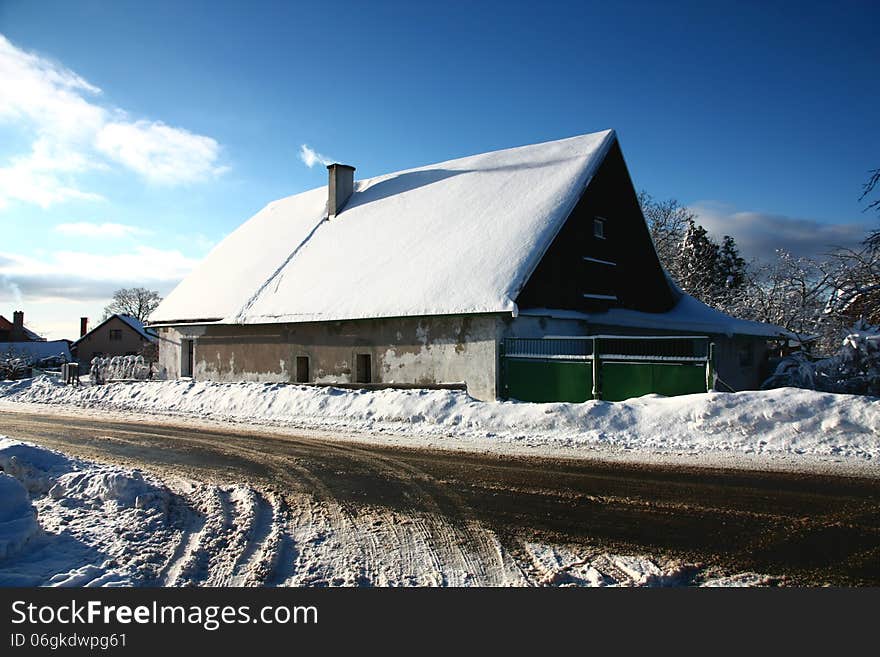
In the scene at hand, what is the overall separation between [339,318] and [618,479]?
11971 millimetres

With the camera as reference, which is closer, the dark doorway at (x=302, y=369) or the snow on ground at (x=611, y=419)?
the snow on ground at (x=611, y=419)

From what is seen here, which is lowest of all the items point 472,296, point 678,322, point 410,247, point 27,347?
point 27,347

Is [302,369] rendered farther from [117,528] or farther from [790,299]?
[790,299]

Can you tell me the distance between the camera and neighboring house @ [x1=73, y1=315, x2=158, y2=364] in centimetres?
5422

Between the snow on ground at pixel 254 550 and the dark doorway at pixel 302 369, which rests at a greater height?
the dark doorway at pixel 302 369

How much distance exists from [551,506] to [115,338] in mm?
58114

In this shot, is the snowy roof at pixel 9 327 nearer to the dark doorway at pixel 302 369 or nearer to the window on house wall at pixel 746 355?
the dark doorway at pixel 302 369

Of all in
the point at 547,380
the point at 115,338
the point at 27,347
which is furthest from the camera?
the point at 27,347

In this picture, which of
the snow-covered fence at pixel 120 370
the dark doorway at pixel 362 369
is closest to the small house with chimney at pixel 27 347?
the snow-covered fence at pixel 120 370

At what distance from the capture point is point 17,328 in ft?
233

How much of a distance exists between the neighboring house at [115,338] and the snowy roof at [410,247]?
30.7 meters

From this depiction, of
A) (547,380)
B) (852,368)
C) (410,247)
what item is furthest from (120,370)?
(852,368)

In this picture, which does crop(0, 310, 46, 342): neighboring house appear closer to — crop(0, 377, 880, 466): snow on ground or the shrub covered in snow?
crop(0, 377, 880, 466): snow on ground

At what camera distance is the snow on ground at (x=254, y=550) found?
4598 mm
